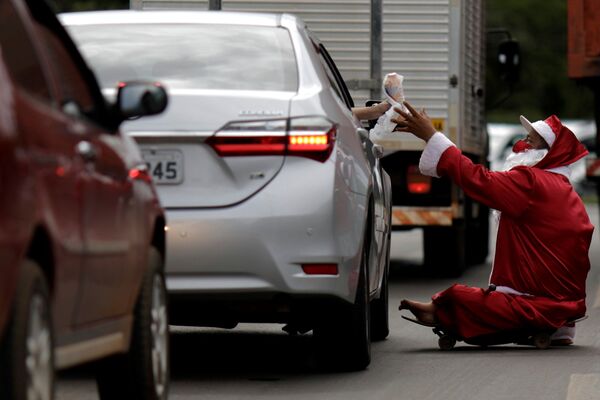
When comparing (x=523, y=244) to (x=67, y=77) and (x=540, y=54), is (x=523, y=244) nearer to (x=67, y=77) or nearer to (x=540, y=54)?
(x=67, y=77)

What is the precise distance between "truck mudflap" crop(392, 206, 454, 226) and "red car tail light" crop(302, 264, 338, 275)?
760 cm

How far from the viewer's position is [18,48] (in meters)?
5.83

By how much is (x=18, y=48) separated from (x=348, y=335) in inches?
146

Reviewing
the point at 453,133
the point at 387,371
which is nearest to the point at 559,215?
the point at 387,371

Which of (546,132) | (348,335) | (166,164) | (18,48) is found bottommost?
(348,335)

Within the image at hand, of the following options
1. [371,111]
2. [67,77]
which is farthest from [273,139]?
[371,111]

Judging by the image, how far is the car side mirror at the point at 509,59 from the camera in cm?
2098

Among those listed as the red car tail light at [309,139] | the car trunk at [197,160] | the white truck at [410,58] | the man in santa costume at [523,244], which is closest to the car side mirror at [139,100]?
the car trunk at [197,160]

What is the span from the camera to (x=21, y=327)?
5129mm

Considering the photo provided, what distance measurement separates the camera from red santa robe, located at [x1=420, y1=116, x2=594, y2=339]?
10547mm

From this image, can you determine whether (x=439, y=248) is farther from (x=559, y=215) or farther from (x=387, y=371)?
(x=387, y=371)

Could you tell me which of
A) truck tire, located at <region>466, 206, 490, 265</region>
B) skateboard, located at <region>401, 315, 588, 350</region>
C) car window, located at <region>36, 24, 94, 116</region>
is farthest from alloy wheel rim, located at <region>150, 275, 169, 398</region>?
truck tire, located at <region>466, 206, 490, 265</region>

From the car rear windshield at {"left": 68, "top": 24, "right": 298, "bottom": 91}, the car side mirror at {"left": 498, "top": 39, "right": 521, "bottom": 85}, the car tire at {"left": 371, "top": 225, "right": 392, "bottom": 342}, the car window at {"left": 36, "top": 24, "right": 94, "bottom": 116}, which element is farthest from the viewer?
the car side mirror at {"left": 498, "top": 39, "right": 521, "bottom": 85}

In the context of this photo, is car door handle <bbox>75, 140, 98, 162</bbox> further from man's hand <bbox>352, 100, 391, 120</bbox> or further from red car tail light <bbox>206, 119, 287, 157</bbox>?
man's hand <bbox>352, 100, 391, 120</bbox>
